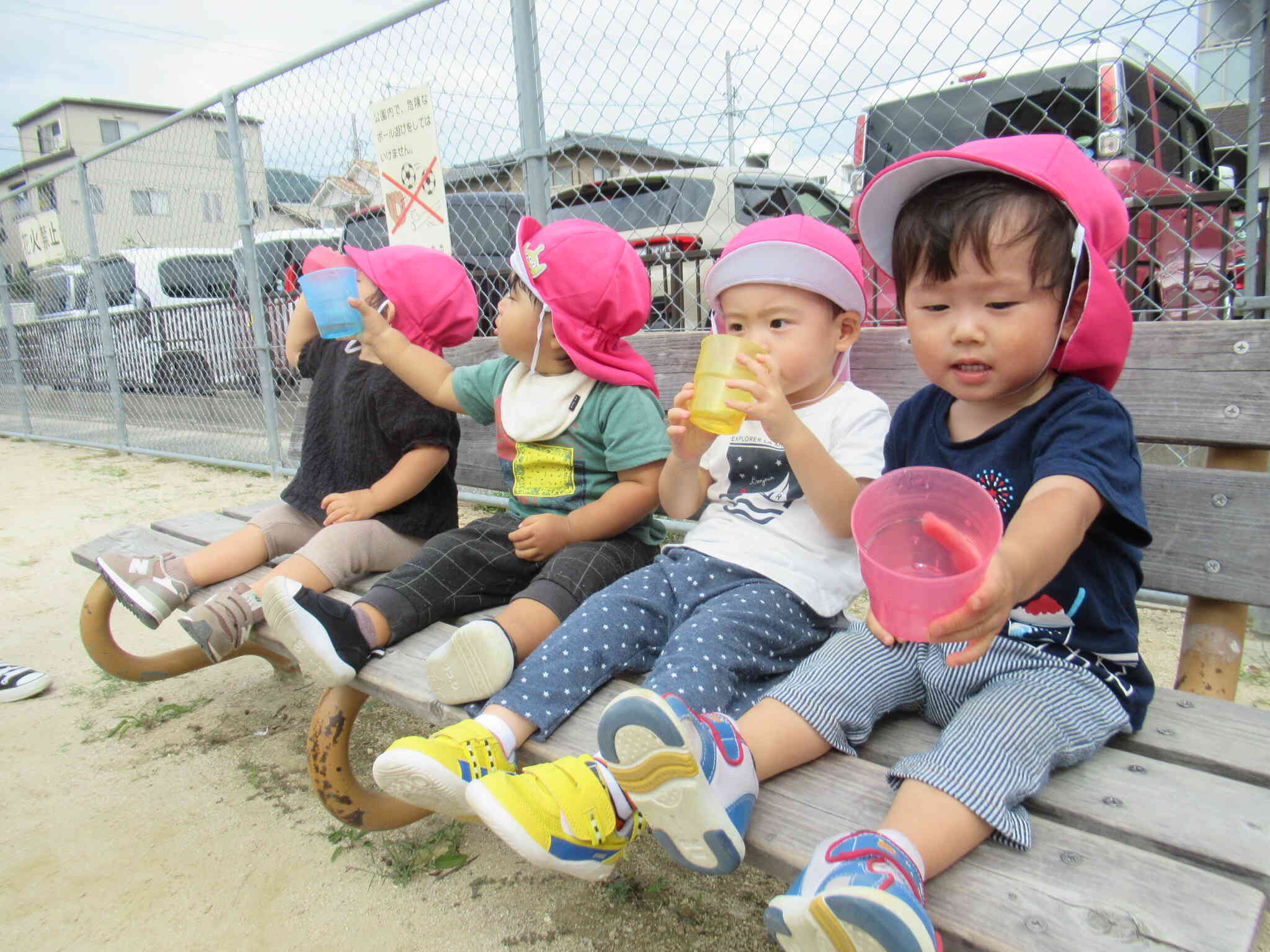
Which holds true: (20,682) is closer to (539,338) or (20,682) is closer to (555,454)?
(555,454)

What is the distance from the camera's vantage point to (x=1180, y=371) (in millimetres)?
1519

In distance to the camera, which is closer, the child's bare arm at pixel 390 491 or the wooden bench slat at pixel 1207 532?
the wooden bench slat at pixel 1207 532

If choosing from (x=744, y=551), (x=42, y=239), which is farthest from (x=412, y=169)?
(x=42, y=239)

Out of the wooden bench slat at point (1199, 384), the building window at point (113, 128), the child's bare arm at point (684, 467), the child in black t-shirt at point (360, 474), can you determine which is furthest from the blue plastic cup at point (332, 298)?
the building window at point (113, 128)

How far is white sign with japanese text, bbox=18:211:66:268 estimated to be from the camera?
22.7 feet

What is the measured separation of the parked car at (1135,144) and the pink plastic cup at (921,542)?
170cm

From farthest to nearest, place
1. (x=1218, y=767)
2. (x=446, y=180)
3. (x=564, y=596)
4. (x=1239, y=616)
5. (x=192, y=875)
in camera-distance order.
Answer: (x=446, y=180) → (x=192, y=875) → (x=564, y=596) → (x=1239, y=616) → (x=1218, y=767)

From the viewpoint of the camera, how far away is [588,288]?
187 cm

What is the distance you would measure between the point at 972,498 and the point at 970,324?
29 centimetres

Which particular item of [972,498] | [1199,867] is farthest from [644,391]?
[1199,867]

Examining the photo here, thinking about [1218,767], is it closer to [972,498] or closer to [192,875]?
[972,498]

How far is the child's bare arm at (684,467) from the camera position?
1.52m

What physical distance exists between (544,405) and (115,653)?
1402mm

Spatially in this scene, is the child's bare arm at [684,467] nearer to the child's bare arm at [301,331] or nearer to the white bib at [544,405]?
the white bib at [544,405]
